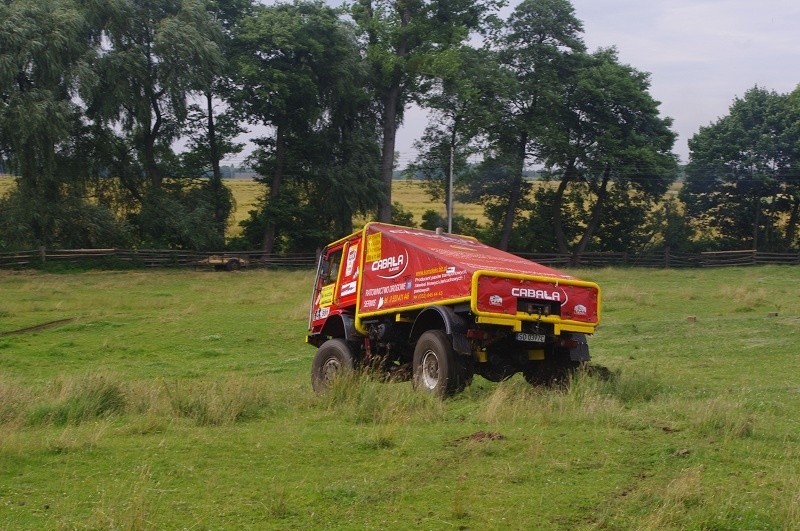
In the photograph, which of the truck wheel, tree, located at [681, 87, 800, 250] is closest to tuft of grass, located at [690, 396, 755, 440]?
the truck wheel

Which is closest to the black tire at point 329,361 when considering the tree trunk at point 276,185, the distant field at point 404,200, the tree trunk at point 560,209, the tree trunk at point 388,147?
the tree trunk at point 276,185

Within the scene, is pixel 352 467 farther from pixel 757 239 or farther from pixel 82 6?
pixel 757 239

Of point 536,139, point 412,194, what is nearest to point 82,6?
point 412,194

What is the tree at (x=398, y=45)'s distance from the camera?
5512 cm

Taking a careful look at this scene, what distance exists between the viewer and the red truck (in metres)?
12.6

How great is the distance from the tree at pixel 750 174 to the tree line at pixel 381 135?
13 centimetres

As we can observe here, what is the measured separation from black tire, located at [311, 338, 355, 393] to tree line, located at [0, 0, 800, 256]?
107 feet

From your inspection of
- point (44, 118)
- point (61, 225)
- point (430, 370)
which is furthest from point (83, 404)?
point (61, 225)

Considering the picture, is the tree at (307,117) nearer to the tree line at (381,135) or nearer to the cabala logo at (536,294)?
the tree line at (381,135)

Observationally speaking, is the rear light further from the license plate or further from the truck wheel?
the truck wheel

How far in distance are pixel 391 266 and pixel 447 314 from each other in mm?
1978

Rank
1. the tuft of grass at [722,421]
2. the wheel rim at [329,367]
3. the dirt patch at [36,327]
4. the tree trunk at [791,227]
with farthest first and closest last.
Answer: the tree trunk at [791,227]
the dirt patch at [36,327]
the wheel rim at [329,367]
the tuft of grass at [722,421]

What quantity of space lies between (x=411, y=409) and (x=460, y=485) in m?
3.56

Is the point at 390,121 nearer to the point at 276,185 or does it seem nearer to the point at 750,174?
the point at 276,185
